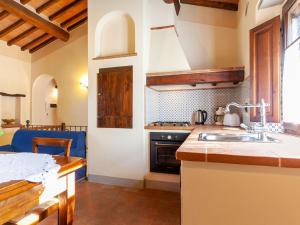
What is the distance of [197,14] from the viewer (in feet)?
11.8

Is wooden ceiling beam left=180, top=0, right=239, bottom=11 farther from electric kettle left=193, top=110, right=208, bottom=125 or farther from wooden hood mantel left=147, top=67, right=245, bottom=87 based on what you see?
electric kettle left=193, top=110, right=208, bottom=125

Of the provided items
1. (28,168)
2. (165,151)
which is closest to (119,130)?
(165,151)

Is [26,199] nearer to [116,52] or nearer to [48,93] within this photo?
[116,52]

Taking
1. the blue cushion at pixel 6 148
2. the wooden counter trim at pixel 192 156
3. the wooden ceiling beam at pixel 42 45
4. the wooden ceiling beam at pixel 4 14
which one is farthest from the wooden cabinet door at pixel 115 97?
the wooden ceiling beam at pixel 42 45

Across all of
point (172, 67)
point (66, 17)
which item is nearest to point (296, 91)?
point (172, 67)

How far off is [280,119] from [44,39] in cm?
579

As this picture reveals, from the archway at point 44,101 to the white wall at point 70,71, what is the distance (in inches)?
16.0

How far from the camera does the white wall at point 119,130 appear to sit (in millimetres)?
2967

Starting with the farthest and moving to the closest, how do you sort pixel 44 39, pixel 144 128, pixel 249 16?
1. pixel 44 39
2. pixel 144 128
3. pixel 249 16

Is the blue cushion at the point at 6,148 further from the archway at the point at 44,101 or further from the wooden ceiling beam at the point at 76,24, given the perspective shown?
the wooden ceiling beam at the point at 76,24

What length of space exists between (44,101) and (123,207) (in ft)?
16.4

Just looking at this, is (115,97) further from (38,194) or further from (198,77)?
(38,194)

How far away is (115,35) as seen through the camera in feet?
10.7

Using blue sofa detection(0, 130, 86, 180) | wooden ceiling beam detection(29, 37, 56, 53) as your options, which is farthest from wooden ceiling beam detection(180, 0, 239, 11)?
wooden ceiling beam detection(29, 37, 56, 53)
